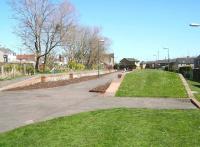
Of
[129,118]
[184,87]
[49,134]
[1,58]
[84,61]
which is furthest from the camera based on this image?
[1,58]

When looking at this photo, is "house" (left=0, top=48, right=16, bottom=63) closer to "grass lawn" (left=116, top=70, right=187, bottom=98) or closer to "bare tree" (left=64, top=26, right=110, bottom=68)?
"bare tree" (left=64, top=26, right=110, bottom=68)

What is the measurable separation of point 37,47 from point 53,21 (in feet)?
17.2

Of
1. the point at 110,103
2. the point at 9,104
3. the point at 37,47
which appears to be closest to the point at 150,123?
the point at 110,103

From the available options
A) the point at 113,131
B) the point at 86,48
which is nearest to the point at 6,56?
the point at 86,48

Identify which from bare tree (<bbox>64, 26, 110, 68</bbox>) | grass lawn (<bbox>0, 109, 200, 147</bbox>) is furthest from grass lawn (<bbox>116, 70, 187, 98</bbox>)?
bare tree (<bbox>64, 26, 110, 68</bbox>)

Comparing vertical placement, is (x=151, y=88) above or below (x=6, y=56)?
below

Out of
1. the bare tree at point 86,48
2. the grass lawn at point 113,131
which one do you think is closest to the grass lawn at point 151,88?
the grass lawn at point 113,131

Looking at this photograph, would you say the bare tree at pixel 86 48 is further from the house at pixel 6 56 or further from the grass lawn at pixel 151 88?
the grass lawn at pixel 151 88

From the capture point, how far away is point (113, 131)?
414 inches

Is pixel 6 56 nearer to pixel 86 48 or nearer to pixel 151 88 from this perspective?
pixel 86 48

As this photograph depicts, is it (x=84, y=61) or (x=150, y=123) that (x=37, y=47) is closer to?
(x=84, y=61)

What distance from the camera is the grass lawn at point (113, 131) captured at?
9.33 metres

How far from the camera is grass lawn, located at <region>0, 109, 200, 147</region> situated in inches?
367

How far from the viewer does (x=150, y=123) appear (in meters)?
11.7
